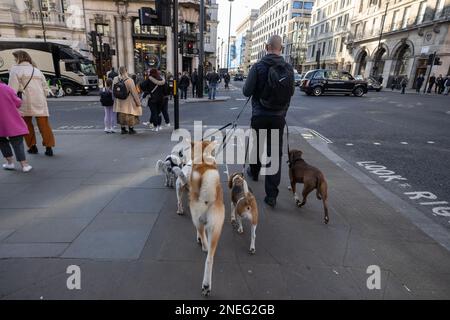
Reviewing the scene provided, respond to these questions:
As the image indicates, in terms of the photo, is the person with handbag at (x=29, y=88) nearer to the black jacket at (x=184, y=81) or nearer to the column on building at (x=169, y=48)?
the black jacket at (x=184, y=81)

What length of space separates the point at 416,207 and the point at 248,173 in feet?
8.65

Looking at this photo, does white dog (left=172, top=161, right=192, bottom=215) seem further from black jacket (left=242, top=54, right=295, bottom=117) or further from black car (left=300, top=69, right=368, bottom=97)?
black car (left=300, top=69, right=368, bottom=97)

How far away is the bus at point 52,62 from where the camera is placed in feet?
62.7

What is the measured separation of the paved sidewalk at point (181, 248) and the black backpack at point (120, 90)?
3.29 meters

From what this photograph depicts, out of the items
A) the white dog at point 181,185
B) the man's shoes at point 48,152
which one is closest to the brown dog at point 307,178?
the white dog at point 181,185

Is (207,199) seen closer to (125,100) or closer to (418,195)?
(418,195)

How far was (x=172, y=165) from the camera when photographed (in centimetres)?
406

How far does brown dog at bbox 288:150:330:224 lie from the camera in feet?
11.0

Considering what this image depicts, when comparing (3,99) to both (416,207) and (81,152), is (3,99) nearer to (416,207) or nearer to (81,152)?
(81,152)

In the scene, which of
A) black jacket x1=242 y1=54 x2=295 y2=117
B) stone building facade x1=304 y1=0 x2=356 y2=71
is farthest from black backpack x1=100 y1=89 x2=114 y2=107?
stone building facade x1=304 y1=0 x2=356 y2=71

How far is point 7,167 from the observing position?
4.85 meters

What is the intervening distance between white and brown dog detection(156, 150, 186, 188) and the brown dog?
1598 millimetres

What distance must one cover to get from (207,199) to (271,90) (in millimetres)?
1916

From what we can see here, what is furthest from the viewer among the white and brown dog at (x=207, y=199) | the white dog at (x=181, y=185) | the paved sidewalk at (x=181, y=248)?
the white dog at (x=181, y=185)
